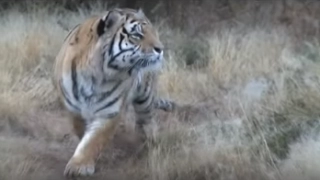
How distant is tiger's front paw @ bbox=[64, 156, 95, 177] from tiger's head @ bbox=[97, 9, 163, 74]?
1.06 ft

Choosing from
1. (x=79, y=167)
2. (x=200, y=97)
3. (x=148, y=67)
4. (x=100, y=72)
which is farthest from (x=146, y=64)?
(x=79, y=167)

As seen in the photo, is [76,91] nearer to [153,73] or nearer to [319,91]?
[153,73]

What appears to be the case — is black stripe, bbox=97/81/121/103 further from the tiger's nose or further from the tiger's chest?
the tiger's nose

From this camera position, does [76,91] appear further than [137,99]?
No

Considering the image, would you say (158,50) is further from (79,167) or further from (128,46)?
(79,167)

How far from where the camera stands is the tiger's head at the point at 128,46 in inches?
115

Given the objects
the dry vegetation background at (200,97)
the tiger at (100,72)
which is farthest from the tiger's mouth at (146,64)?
the dry vegetation background at (200,97)

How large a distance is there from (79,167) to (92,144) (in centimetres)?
9

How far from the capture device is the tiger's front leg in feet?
9.59

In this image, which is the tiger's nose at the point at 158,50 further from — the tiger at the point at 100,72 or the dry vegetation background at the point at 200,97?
the dry vegetation background at the point at 200,97

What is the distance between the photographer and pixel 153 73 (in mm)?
3070

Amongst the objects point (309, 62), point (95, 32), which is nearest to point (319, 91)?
point (309, 62)

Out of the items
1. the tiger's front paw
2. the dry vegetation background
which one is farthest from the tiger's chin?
the tiger's front paw

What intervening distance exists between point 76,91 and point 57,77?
104 millimetres
